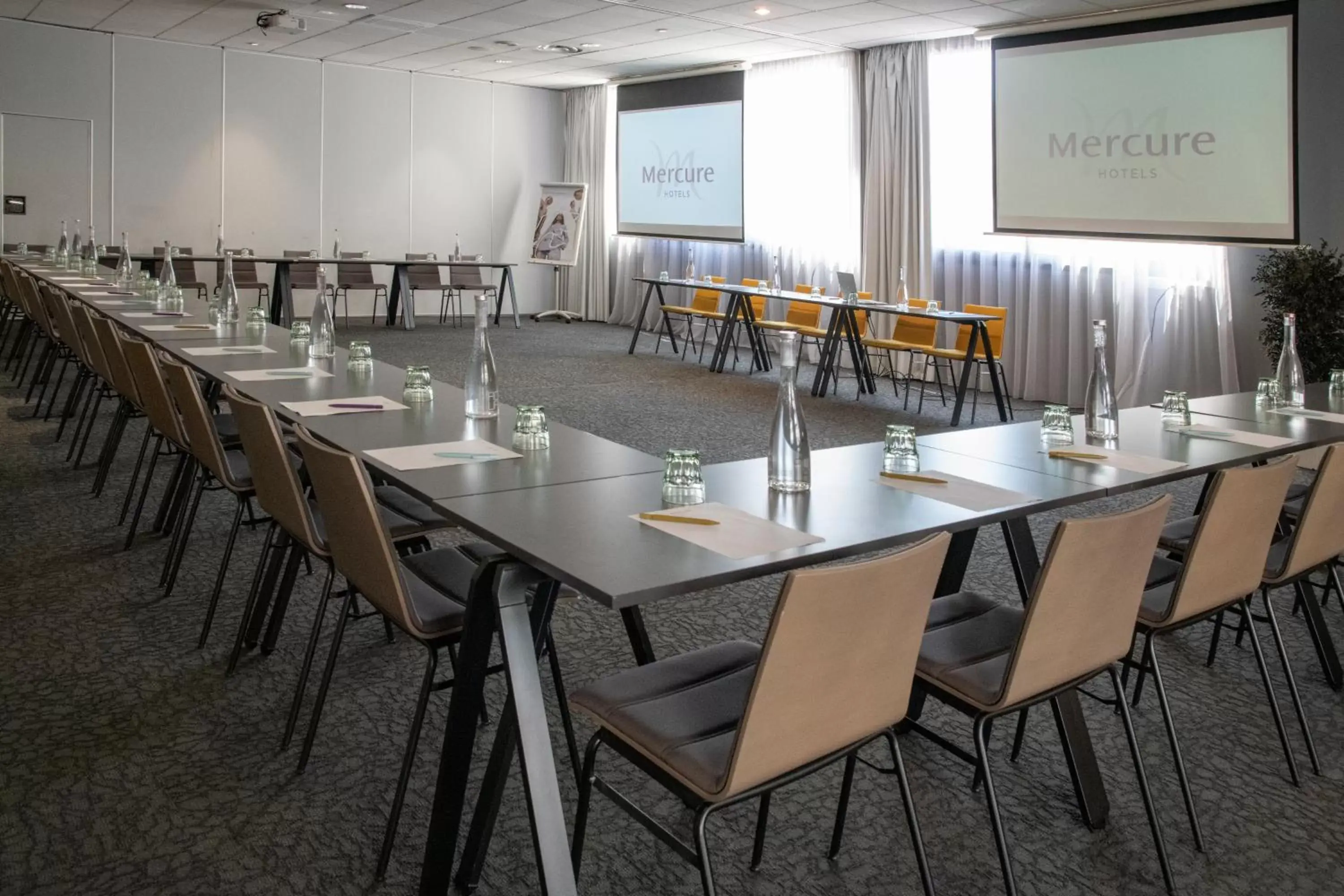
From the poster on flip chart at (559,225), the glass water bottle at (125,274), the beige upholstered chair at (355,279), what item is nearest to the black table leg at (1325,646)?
the glass water bottle at (125,274)

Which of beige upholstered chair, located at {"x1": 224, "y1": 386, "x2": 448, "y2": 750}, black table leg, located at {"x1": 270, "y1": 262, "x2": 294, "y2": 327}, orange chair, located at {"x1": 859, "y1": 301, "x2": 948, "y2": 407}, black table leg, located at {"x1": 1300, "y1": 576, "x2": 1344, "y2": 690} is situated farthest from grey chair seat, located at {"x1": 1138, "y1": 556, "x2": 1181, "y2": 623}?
black table leg, located at {"x1": 270, "y1": 262, "x2": 294, "y2": 327}

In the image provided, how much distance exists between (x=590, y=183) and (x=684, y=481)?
43.9ft

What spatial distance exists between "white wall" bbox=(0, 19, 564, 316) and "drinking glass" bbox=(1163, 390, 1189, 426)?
469 inches

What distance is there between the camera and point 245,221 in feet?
44.7

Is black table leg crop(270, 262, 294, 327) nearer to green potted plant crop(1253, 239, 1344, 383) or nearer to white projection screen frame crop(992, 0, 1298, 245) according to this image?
white projection screen frame crop(992, 0, 1298, 245)

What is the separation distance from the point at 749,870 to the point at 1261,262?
23.2ft

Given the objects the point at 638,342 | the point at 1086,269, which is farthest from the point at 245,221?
the point at 1086,269

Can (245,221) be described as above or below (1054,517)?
above

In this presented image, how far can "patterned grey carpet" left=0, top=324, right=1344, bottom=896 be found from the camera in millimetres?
2338

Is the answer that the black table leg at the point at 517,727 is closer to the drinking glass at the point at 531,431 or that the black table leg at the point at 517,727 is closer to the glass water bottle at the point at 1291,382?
the drinking glass at the point at 531,431

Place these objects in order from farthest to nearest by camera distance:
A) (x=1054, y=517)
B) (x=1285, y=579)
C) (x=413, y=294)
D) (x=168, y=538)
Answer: (x=413, y=294) < (x=1054, y=517) < (x=168, y=538) < (x=1285, y=579)

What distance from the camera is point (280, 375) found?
4.07 meters

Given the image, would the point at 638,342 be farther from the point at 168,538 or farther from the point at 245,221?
the point at 168,538

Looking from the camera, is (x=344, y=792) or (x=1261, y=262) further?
(x=1261, y=262)
